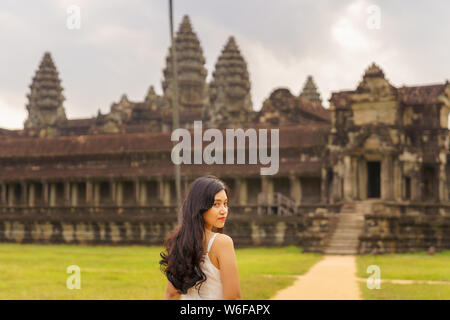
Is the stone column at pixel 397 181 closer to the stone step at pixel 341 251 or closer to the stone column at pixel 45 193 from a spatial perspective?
the stone step at pixel 341 251

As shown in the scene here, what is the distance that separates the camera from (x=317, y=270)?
87.5ft

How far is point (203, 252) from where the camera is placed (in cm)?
575

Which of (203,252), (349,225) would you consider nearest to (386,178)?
(349,225)

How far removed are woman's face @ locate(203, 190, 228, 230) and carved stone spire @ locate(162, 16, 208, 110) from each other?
77.8m

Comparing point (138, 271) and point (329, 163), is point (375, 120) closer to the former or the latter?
point (329, 163)

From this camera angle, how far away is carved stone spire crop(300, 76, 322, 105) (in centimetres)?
9588

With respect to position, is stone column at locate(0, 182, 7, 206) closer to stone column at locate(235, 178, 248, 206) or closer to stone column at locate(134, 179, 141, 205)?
stone column at locate(134, 179, 141, 205)

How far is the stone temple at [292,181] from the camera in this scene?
39125 millimetres

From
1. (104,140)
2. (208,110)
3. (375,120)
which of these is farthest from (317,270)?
(208,110)

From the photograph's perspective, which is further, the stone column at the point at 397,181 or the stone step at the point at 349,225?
the stone column at the point at 397,181

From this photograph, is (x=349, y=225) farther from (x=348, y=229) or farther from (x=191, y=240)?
(x=191, y=240)

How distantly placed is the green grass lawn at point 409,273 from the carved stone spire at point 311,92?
60.3m

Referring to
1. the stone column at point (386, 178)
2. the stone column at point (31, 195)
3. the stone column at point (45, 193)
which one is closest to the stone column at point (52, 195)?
the stone column at point (45, 193)
